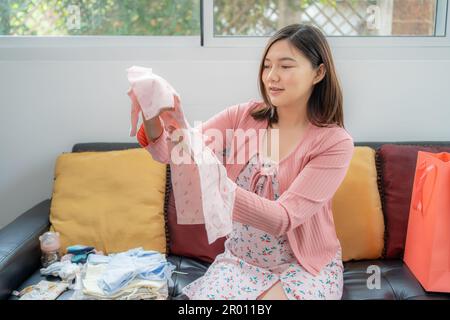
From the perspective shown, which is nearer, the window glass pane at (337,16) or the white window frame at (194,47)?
the white window frame at (194,47)

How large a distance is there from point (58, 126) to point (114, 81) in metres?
0.32

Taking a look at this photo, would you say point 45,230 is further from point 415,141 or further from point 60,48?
point 415,141

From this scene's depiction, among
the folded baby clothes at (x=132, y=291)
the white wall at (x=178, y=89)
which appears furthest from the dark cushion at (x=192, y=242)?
the white wall at (x=178, y=89)

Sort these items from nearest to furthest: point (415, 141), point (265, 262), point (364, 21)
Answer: point (265, 262)
point (415, 141)
point (364, 21)

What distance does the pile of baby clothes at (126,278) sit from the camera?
134 centimetres

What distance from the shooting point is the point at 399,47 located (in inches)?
78.3

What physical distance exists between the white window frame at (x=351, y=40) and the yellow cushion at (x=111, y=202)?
0.63m

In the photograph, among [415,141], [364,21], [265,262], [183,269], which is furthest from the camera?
[364,21]

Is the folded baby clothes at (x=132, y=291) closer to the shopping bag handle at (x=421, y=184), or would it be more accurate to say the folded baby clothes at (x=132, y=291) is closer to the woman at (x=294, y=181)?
the woman at (x=294, y=181)

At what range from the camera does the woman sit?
1.21 m

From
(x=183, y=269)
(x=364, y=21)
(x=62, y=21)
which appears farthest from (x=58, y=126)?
(x=364, y=21)

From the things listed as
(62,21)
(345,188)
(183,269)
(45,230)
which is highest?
(62,21)

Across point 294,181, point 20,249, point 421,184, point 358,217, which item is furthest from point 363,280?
point 20,249

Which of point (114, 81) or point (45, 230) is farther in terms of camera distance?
point (114, 81)
